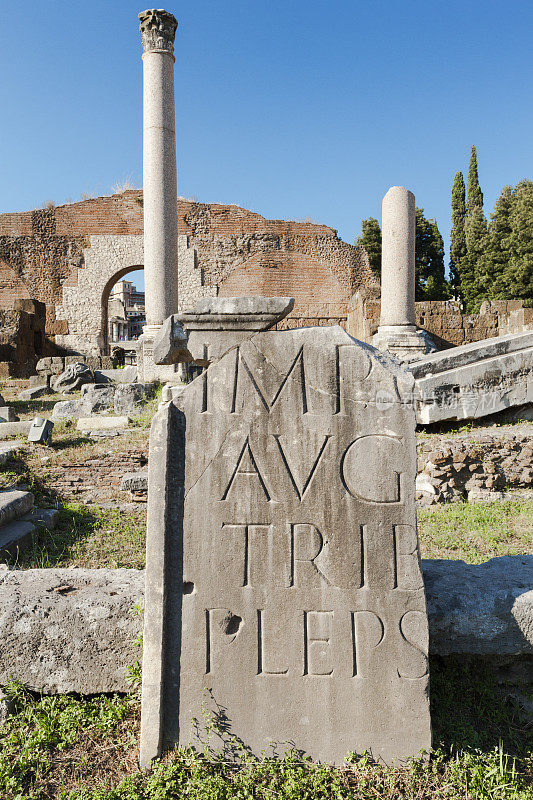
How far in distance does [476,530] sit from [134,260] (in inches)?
597

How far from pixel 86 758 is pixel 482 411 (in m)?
5.31

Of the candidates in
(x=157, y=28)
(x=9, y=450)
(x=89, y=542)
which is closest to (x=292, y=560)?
(x=89, y=542)

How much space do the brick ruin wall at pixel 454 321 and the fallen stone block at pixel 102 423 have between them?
5682 millimetres

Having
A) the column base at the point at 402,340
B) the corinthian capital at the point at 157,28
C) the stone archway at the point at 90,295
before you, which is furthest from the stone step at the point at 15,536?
the stone archway at the point at 90,295

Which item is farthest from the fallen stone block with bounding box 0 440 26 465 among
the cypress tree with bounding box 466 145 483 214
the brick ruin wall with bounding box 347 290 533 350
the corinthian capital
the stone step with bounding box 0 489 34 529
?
the cypress tree with bounding box 466 145 483 214

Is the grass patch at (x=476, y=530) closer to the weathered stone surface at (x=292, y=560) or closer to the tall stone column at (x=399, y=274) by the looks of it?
the weathered stone surface at (x=292, y=560)

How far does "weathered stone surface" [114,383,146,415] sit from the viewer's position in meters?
8.77

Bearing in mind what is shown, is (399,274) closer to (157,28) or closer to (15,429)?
(157,28)

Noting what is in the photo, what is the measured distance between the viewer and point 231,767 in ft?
5.65

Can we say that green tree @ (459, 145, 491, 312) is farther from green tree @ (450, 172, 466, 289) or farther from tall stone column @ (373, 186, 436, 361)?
tall stone column @ (373, 186, 436, 361)

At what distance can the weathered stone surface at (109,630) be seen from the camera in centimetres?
200

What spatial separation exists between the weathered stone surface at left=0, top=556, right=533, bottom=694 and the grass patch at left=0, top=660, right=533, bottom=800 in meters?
0.10

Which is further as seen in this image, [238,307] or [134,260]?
[134,260]

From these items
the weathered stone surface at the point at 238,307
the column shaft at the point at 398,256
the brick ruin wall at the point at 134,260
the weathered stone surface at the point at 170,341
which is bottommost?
the weathered stone surface at the point at 170,341
